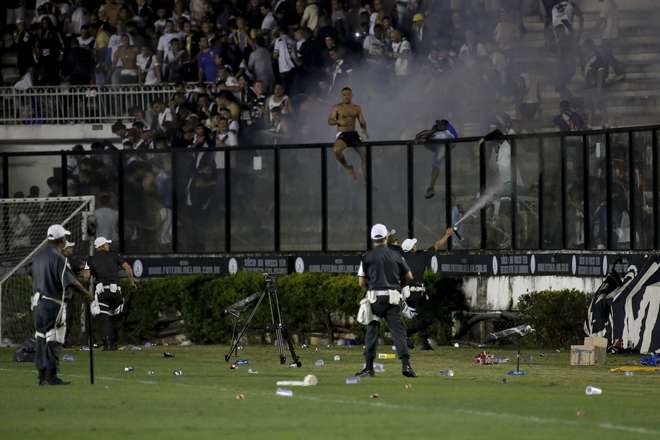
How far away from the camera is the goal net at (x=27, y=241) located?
106ft

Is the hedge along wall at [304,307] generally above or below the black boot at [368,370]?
above

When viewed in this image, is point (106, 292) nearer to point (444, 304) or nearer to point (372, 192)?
point (372, 192)

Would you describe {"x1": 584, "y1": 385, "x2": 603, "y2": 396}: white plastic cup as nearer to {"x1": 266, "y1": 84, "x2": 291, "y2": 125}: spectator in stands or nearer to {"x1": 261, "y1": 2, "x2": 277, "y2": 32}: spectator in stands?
{"x1": 266, "y1": 84, "x2": 291, "y2": 125}: spectator in stands

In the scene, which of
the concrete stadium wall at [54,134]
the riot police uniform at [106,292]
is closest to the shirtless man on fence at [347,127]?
the riot police uniform at [106,292]

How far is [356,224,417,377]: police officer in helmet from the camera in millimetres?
21922

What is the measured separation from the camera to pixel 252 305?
1267 inches

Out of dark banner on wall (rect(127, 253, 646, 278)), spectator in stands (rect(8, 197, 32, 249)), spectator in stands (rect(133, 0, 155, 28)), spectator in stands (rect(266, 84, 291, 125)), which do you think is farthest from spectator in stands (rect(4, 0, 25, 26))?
dark banner on wall (rect(127, 253, 646, 278))

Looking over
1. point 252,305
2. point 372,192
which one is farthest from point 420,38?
point 252,305

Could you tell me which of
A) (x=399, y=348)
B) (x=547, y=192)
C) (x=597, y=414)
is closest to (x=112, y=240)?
(x=547, y=192)

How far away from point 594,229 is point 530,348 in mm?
2312

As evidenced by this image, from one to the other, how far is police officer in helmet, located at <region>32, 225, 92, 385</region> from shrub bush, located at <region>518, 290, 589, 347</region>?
33.6 ft

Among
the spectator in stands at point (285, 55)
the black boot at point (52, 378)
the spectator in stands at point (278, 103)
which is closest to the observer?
the black boot at point (52, 378)

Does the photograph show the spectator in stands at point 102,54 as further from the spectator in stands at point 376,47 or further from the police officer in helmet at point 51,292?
the police officer in helmet at point 51,292

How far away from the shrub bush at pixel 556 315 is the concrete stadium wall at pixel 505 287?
1.58 feet
